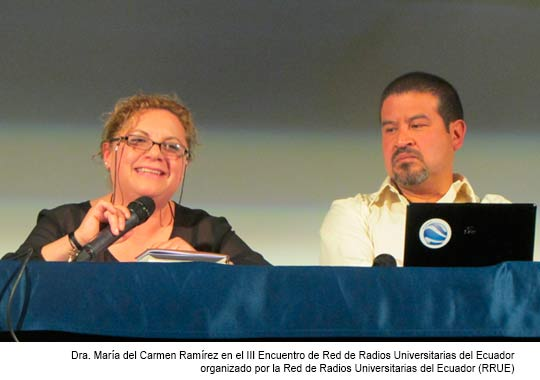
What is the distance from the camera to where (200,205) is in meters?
3.63

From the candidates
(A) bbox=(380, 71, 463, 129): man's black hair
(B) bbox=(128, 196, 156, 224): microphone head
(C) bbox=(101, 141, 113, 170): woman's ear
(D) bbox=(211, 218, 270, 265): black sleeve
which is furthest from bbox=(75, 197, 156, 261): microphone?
(A) bbox=(380, 71, 463, 129): man's black hair

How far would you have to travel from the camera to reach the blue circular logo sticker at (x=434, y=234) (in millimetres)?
2268

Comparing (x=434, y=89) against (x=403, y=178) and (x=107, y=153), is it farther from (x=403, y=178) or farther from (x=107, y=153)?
(x=107, y=153)

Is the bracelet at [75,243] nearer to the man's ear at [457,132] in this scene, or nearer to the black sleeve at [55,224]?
the black sleeve at [55,224]

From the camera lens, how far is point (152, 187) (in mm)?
3021

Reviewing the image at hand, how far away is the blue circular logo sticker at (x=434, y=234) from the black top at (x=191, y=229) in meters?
0.87

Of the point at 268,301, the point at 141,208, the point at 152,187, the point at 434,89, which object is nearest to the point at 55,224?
the point at 152,187

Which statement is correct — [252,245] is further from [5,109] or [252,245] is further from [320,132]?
[5,109]

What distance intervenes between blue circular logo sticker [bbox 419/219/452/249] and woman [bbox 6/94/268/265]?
880mm

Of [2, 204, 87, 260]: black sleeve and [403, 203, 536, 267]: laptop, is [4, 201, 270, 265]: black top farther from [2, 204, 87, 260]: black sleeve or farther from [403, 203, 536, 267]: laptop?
[403, 203, 536, 267]: laptop

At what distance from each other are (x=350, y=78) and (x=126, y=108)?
98 centimetres

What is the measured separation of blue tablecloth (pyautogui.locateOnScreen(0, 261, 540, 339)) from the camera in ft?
6.63

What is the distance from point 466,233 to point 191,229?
3.57 feet
